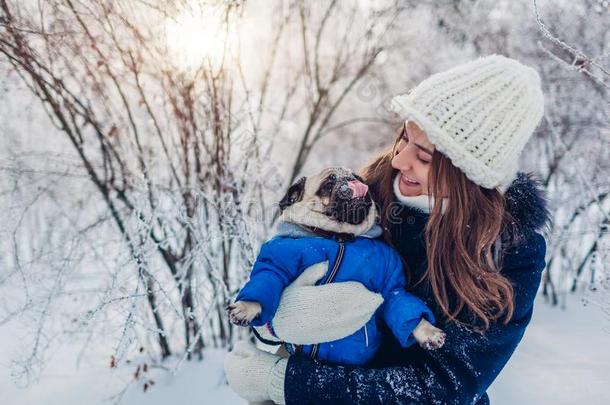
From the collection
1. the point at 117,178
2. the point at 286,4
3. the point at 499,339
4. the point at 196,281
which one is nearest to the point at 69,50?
the point at 117,178

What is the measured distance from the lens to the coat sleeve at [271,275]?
1372 mm

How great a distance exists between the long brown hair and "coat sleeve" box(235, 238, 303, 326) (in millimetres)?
448

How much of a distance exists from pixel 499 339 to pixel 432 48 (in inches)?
215

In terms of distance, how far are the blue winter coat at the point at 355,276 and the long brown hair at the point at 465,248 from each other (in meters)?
0.11

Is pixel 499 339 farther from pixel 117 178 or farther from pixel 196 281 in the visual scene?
pixel 117 178

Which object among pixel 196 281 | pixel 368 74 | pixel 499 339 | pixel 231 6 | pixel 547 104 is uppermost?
pixel 231 6

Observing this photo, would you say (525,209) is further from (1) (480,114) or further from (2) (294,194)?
(2) (294,194)

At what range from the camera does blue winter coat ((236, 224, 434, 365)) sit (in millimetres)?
1452

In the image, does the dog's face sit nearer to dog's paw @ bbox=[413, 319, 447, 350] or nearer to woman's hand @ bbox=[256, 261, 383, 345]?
woman's hand @ bbox=[256, 261, 383, 345]

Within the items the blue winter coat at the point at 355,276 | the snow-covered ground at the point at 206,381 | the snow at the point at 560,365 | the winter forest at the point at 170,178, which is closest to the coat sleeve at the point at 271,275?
the blue winter coat at the point at 355,276

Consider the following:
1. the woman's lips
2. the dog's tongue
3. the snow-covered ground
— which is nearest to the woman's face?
the woman's lips

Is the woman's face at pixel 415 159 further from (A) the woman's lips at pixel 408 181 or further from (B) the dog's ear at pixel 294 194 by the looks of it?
(B) the dog's ear at pixel 294 194

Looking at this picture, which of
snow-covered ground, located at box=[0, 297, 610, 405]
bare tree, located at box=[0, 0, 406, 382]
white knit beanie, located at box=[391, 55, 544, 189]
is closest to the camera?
white knit beanie, located at box=[391, 55, 544, 189]

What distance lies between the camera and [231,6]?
2.90 metres
